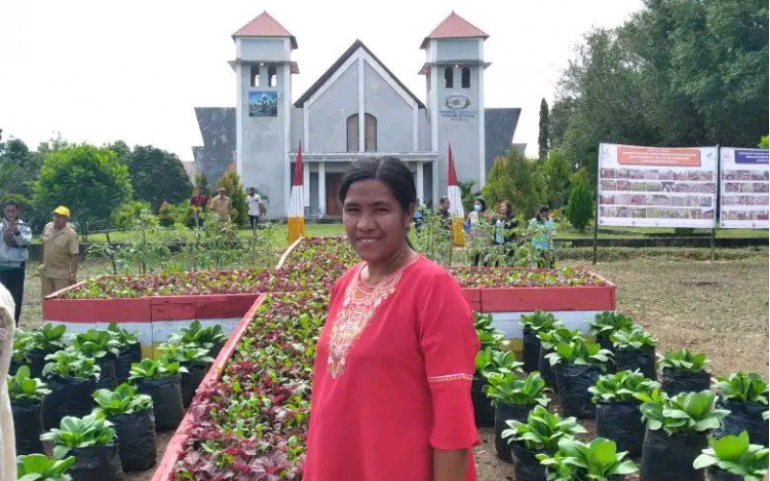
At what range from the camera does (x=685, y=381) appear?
19.6 ft

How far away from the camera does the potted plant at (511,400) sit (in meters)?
5.16

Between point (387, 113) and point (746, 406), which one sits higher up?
point (387, 113)

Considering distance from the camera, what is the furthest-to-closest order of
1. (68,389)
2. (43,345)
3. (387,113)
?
(387,113) < (43,345) < (68,389)

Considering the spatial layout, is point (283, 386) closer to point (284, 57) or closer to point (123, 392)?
point (123, 392)

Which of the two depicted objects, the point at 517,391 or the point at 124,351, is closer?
the point at 517,391

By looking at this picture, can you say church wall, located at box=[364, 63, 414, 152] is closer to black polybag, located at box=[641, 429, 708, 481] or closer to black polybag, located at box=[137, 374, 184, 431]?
black polybag, located at box=[137, 374, 184, 431]

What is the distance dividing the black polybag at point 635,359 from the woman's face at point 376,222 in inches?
188

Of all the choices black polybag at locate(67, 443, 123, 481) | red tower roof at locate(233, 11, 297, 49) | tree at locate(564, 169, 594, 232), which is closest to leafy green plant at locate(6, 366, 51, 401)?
black polybag at locate(67, 443, 123, 481)

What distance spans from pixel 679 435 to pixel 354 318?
299 cm

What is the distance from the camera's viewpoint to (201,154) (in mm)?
39344

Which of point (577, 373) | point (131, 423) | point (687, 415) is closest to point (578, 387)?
point (577, 373)

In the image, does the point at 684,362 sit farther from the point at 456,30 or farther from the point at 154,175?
the point at 154,175

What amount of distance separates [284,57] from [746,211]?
73.9ft

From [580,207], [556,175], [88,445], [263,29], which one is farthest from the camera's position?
[263,29]
